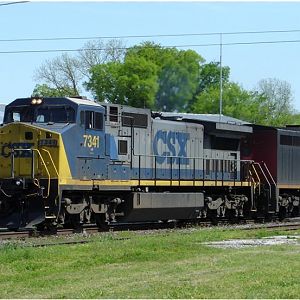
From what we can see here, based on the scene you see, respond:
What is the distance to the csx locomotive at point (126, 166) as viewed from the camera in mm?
18484

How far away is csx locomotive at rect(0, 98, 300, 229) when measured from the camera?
728 inches

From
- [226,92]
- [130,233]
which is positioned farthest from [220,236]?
[226,92]

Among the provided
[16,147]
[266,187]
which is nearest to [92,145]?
[16,147]

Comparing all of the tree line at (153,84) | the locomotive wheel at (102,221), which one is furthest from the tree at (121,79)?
the locomotive wheel at (102,221)

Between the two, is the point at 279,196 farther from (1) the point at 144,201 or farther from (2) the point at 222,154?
(1) the point at 144,201

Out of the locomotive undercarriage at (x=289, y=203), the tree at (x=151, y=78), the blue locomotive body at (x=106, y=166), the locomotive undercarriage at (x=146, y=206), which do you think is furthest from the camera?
the tree at (x=151, y=78)

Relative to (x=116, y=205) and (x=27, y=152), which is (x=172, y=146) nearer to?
(x=116, y=205)

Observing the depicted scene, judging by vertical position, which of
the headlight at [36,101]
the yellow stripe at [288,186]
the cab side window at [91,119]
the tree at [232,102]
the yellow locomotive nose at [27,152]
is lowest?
the yellow stripe at [288,186]

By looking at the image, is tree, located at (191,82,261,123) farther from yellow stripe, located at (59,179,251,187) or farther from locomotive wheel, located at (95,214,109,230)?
locomotive wheel, located at (95,214,109,230)

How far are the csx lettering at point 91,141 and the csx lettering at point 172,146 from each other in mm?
3082

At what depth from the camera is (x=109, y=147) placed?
20062mm

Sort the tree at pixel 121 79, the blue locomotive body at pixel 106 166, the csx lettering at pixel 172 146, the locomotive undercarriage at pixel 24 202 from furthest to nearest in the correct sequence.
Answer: the tree at pixel 121 79
the csx lettering at pixel 172 146
the blue locomotive body at pixel 106 166
the locomotive undercarriage at pixel 24 202

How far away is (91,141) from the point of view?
63.7 feet

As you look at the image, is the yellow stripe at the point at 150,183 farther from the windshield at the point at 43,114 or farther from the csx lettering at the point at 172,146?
the windshield at the point at 43,114
